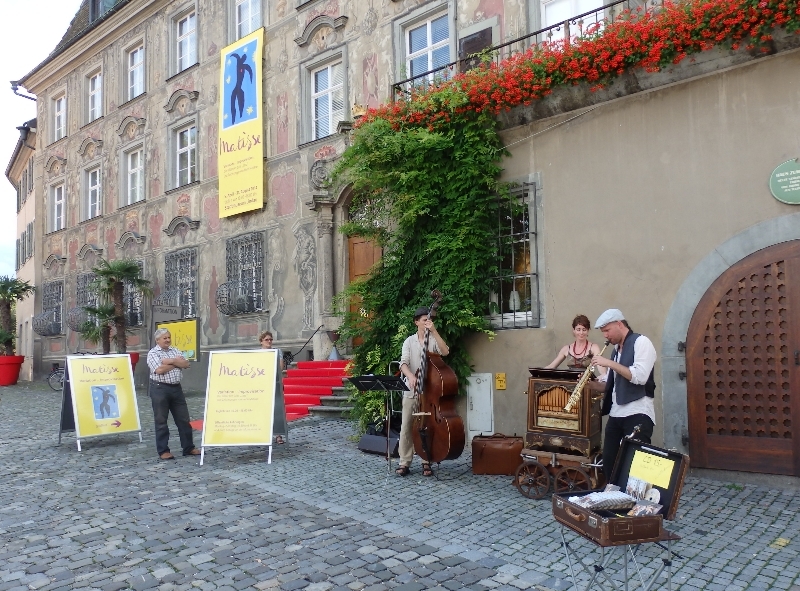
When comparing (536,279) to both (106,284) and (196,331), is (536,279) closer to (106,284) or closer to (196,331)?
(196,331)

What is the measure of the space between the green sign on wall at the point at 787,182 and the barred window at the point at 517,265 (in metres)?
2.66

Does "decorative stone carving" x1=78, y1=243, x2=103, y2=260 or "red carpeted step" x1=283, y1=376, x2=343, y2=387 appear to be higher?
"decorative stone carving" x1=78, y1=243, x2=103, y2=260

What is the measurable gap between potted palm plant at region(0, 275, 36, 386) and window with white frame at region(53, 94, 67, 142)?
16.1 ft

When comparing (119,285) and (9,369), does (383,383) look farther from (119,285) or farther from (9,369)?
(9,369)

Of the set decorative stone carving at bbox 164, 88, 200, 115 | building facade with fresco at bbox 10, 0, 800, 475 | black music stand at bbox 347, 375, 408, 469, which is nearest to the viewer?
building facade with fresco at bbox 10, 0, 800, 475

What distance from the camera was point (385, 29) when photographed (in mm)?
13422

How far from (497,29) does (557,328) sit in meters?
5.17

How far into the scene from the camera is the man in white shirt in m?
5.09

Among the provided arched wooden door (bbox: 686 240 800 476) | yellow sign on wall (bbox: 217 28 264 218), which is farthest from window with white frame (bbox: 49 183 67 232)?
arched wooden door (bbox: 686 240 800 476)

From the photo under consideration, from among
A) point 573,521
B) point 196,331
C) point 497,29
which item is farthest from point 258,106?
point 573,521

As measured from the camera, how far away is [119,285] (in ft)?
61.5

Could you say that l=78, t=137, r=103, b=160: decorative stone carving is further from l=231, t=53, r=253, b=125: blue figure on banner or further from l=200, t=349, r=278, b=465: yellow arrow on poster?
l=200, t=349, r=278, b=465: yellow arrow on poster

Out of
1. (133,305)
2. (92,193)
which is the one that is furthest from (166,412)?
(92,193)

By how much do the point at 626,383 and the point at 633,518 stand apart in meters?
2.12
